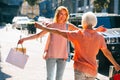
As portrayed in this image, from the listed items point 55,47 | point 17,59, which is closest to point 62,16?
point 55,47

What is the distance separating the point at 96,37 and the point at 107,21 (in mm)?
13162

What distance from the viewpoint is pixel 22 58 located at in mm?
6574

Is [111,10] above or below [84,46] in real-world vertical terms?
below

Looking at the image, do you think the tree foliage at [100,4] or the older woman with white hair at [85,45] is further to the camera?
the tree foliage at [100,4]

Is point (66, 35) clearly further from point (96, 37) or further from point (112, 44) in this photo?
point (112, 44)

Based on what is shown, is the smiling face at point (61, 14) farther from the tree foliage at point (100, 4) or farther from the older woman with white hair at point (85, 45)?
the tree foliage at point (100, 4)

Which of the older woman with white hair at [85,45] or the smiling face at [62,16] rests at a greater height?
the smiling face at [62,16]

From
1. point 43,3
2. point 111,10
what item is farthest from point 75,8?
point 43,3

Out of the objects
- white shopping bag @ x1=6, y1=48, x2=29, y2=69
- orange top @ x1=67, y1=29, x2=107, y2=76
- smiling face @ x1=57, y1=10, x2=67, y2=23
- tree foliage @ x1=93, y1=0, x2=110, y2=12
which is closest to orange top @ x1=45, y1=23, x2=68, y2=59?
smiling face @ x1=57, y1=10, x2=67, y2=23

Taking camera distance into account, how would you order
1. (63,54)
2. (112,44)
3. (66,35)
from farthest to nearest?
(112,44)
(63,54)
(66,35)

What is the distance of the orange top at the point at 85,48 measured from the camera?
5.62m

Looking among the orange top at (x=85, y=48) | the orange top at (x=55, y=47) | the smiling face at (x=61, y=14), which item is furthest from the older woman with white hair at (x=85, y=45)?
the orange top at (x=55, y=47)

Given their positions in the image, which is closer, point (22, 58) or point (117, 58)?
point (22, 58)

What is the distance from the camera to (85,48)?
5652mm
